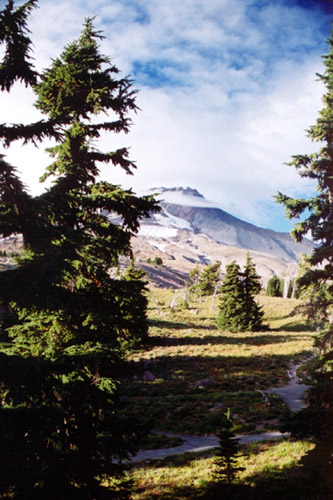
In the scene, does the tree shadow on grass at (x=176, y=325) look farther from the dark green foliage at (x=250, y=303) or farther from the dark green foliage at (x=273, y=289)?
the dark green foliage at (x=273, y=289)

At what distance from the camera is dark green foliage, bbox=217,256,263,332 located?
136 feet

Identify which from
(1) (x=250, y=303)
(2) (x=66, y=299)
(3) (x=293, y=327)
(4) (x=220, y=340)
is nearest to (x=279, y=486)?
(2) (x=66, y=299)

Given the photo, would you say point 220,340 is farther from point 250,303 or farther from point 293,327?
point 293,327

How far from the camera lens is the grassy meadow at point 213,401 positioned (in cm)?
838

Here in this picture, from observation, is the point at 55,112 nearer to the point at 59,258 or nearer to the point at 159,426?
the point at 59,258

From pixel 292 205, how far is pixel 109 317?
1388 cm

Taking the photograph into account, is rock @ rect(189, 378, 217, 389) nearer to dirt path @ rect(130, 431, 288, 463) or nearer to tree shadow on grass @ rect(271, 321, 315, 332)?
dirt path @ rect(130, 431, 288, 463)

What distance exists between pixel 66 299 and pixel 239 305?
128ft

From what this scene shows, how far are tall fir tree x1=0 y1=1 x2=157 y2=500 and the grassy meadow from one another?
4.81ft

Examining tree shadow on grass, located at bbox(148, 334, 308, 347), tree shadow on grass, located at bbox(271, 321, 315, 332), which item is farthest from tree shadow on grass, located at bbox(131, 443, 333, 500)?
tree shadow on grass, located at bbox(271, 321, 315, 332)

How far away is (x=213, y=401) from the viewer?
684 inches

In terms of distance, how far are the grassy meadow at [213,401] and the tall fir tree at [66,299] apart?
57.7 inches

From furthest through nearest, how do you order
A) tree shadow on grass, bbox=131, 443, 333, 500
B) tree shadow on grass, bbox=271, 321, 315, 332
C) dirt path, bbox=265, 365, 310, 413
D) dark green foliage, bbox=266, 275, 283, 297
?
dark green foliage, bbox=266, 275, 283, 297
tree shadow on grass, bbox=271, 321, 315, 332
dirt path, bbox=265, 365, 310, 413
tree shadow on grass, bbox=131, 443, 333, 500

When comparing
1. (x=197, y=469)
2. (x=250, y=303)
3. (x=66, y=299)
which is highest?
(x=66, y=299)
